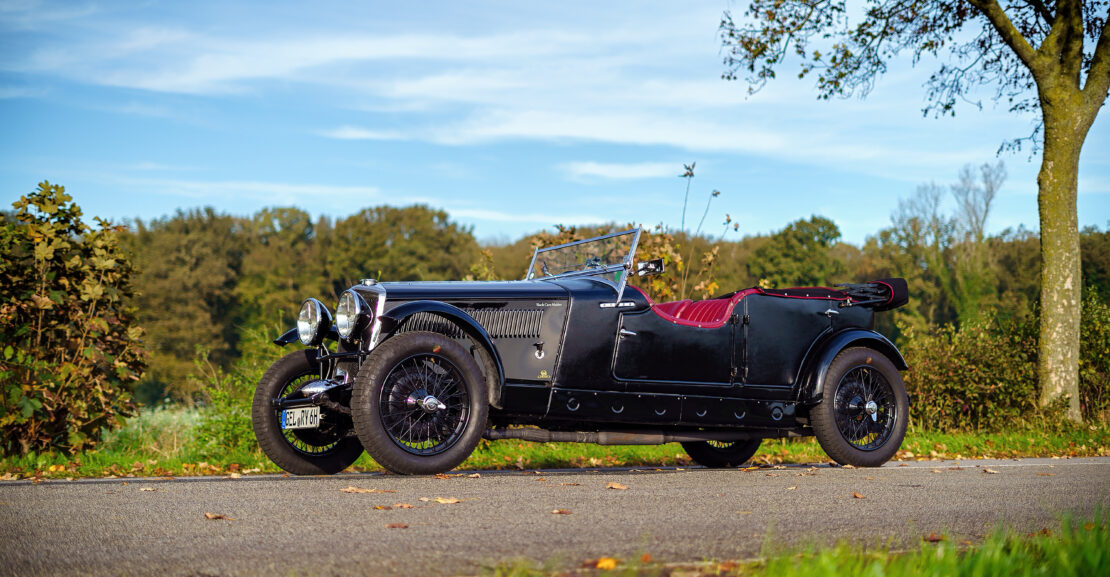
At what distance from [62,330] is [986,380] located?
10.0m

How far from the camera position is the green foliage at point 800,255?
172 ft

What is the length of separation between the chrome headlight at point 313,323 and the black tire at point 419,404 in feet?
2.97

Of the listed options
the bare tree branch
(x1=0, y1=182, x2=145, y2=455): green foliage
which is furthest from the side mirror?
the bare tree branch

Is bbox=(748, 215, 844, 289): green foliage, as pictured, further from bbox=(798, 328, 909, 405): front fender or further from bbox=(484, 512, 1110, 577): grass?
bbox=(484, 512, 1110, 577): grass

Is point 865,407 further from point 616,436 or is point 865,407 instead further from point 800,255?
point 800,255

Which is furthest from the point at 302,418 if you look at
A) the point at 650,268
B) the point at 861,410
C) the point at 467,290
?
the point at 861,410

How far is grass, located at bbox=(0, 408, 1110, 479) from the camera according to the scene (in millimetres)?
7219

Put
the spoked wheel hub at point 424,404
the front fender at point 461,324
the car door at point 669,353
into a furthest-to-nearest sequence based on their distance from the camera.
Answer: the car door at point 669,353 < the front fender at point 461,324 < the spoked wheel hub at point 424,404

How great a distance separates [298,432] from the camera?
6441mm

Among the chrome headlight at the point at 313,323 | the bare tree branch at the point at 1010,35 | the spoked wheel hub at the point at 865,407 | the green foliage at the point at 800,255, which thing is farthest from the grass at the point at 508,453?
the green foliage at the point at 800,255

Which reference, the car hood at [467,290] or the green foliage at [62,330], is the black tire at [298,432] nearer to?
the car hood at [467,290]

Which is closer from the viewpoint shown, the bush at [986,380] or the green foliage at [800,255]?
the bush at [986,380]

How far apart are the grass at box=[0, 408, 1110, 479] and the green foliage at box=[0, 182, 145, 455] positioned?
313 millimetres

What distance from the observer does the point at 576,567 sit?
3.12m
